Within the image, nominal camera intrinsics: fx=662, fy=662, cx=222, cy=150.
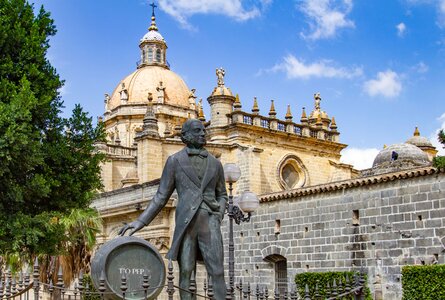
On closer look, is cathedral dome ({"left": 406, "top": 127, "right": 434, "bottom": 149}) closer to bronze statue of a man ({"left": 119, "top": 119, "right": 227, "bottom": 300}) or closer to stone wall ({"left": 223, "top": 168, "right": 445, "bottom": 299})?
stone wall ({"left": 223, "top": 168, "right": 445, "bottom": 299})

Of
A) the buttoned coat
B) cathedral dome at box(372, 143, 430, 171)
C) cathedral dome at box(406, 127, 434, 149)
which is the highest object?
cathedral dome at box(406, 127, 434, 149)

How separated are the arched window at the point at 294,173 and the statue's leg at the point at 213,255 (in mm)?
25221

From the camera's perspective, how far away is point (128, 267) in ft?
23.2

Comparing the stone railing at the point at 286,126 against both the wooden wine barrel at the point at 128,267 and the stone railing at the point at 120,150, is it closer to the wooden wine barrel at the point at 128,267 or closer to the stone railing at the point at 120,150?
the stone railing at the point at 120,150

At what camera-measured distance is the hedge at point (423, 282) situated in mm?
16047

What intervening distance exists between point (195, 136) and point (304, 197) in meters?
13.6

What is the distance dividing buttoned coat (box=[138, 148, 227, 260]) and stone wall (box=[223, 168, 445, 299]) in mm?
10833

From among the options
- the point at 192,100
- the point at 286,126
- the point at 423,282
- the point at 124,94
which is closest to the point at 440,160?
the point at 423,282

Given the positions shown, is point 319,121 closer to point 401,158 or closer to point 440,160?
point 401,158

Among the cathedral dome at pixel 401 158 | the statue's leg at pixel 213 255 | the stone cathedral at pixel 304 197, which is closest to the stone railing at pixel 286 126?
the stone cathedral at pixel 304 197

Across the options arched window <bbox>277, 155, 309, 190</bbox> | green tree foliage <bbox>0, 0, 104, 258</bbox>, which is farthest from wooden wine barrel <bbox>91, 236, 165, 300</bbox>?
arched window <bbox>277, 155, 309, 190</bbox>

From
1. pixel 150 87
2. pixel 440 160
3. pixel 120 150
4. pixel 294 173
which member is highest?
pixel 150 87

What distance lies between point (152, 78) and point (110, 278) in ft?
136

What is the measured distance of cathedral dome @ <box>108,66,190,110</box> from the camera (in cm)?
4619
